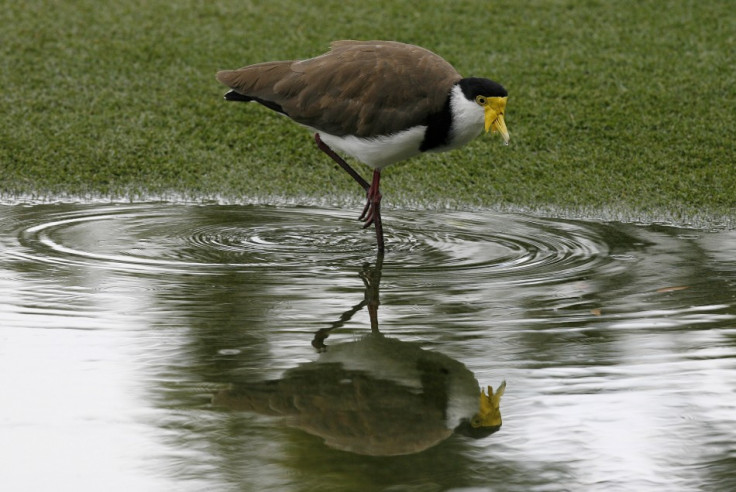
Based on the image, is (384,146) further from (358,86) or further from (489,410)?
(489,410)

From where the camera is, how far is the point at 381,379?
4.80m

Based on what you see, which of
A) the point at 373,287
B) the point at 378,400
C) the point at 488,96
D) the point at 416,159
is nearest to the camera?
the point at 378,400

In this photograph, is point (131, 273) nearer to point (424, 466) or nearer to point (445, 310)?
point (445, 310)

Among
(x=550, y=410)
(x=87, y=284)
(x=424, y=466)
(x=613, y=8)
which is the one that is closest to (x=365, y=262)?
(x=87, y=284)

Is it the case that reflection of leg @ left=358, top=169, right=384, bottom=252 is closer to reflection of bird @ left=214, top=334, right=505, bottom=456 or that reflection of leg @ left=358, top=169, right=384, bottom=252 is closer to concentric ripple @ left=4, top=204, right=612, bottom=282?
concentric ripple @ left=4, top=204, right=612, bottom=282

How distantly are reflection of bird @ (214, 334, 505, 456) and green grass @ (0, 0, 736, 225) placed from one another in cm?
368

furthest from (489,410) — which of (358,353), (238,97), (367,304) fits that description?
(238,97)

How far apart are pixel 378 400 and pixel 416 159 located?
5147mm

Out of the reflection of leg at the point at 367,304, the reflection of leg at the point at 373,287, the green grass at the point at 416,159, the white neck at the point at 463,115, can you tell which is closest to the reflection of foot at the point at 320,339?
the reflection of leg at the point at 367,304

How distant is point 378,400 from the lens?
4.54 meters

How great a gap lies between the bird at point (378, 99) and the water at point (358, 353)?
1.95 ft

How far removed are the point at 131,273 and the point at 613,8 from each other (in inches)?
288

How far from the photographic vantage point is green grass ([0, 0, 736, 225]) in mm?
8844

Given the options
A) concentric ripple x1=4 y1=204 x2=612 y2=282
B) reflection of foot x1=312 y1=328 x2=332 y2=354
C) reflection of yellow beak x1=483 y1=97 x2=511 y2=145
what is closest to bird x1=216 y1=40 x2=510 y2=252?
reflection of yellow beak x1=483 y1=97 x2=511 y2=145
